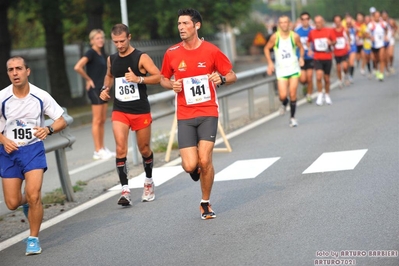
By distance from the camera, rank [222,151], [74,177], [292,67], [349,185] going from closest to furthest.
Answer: [349,185] → [74,177] → [222,151] → [292,67]

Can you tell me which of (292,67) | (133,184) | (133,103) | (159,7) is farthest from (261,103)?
(133,103)

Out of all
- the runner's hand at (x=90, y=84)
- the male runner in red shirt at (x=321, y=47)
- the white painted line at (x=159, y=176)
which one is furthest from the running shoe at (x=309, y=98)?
the white painted line at (x=159, y=176)

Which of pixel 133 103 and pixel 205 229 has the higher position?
pixel 133 103

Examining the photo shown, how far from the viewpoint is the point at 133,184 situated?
1265 centimetres

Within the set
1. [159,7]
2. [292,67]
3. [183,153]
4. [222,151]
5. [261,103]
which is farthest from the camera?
[159,7]

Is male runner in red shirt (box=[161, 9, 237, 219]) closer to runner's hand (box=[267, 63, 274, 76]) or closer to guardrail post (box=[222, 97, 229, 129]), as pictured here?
runner's hand (box=[267, 63, 274, 76])

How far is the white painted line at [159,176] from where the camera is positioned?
41.1 ft

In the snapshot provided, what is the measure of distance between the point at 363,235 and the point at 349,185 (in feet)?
8.87

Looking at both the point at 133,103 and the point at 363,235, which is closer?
the point at 363,235

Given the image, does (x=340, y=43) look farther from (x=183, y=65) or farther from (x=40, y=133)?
(x=40, y=133)

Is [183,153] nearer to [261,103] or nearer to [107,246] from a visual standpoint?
[107,246]

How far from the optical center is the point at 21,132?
8.81 metres

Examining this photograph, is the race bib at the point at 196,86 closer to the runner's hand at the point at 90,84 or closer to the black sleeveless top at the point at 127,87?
the black sleeveless top at the point at 127,87

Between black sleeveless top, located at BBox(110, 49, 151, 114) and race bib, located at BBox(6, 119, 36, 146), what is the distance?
2.29 meters
